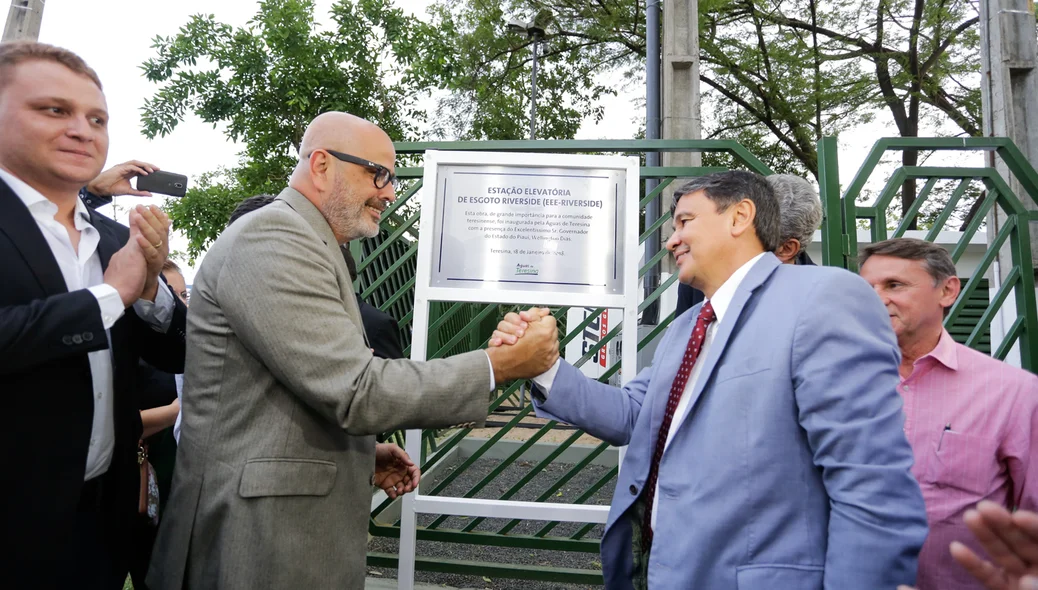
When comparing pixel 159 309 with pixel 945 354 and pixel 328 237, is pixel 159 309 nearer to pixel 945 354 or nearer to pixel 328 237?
pixel 328 237

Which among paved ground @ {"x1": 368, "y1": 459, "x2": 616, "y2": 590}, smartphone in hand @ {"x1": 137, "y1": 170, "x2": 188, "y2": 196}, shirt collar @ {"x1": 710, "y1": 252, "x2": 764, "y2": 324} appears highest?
smartphone in hand @ {"x1": 137, "y1": 170, "x2": 188, "y2": 196}

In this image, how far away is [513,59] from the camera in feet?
53.7

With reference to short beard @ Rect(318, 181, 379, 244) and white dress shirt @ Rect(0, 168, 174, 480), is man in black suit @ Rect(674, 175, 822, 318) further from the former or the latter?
white dress shirt @ Rect(0, 168, 174, 480)

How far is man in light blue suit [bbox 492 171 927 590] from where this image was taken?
148cm

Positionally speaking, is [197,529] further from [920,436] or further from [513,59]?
[513,59]

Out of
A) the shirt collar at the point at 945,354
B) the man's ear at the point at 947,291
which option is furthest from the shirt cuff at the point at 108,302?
the man's ear at the point at 947,291

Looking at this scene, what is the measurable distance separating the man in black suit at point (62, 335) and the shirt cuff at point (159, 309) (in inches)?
2.4

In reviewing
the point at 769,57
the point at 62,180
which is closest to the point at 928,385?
the point at 62,180

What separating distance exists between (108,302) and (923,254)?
8.40 feet

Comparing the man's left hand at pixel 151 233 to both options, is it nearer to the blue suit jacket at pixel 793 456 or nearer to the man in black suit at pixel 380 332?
the man in black suit at pixel 380 332

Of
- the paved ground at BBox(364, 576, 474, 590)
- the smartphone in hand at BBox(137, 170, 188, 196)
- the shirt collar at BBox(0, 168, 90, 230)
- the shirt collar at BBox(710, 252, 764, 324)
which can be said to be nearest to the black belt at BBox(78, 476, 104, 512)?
the shirt collar at BBox(0, 168, 90, 230)

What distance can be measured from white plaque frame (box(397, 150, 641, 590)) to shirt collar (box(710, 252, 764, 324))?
838 mm

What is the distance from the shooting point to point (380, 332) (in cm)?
304

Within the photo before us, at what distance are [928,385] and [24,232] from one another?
2648 mm
